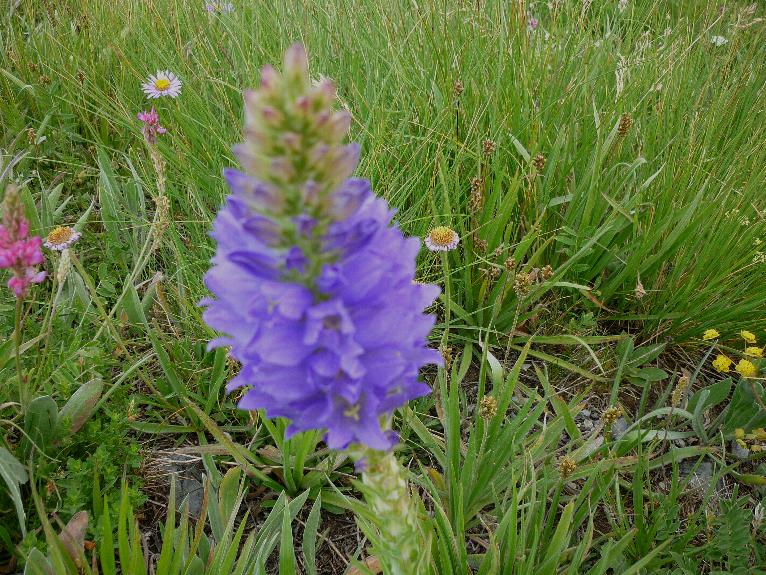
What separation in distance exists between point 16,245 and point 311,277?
962 millimetres

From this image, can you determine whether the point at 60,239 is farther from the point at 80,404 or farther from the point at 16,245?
the point at 16,245

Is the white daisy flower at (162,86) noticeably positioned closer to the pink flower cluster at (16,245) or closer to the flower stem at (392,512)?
the pink flower cluster at (16,245)

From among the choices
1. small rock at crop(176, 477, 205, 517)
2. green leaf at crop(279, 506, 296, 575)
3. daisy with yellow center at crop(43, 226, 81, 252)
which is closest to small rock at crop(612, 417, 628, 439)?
green leaf at crop(279, 506, 296, 575)

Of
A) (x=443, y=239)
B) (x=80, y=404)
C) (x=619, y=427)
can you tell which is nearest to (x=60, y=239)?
(x=80, y=404)

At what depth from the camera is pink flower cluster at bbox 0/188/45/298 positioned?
58.4 inches

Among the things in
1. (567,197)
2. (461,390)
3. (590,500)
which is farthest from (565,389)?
(567,197)

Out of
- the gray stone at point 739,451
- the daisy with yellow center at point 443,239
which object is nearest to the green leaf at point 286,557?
the daisy with yellow center at point 443,239

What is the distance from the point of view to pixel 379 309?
40.2 inches

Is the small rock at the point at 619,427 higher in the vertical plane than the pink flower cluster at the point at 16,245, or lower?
lower

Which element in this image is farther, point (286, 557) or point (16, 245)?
point (286, 557)

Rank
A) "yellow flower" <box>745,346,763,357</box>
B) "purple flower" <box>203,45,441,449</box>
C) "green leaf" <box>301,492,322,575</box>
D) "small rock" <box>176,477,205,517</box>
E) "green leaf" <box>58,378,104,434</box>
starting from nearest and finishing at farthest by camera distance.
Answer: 1. "purple flower" <box>203,45,441,449</box>
2. "green leaf" <box>301,492,322,575</box>
3. "green leaf" <box>58,378,104,434</box>
4. "small rock" <box>176,477,205,517</box>
5. "yellow flower" <box>745,346,763,357</box>

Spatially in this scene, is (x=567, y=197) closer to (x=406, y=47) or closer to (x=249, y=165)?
(x=406, y=47)

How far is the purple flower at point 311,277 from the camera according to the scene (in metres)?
0.92

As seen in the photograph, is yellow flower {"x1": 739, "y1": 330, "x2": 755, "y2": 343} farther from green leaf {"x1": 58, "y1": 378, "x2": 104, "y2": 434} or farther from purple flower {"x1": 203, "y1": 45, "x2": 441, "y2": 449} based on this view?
green leaf {"x1": 58, "y1": 378, "x2": 104, "y2": 434}
